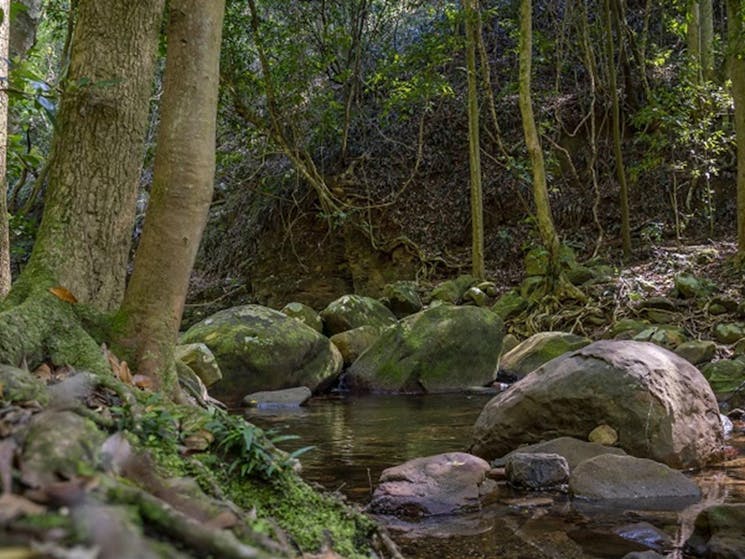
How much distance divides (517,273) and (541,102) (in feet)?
12.7

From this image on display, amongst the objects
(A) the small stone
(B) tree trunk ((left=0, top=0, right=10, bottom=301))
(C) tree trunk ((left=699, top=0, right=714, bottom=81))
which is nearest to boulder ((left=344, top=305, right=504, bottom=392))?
(A) the small stone

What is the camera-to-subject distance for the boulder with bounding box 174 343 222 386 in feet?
27.6

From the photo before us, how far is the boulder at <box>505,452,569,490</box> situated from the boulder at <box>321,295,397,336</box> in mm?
6859

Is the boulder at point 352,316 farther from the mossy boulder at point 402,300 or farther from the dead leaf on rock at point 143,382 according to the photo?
the dead leaf on rock at point 143,382

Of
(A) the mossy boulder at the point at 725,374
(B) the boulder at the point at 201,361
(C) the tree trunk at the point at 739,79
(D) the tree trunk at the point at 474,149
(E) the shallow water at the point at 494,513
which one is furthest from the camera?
(D) the tree trunk at the point at 474,149

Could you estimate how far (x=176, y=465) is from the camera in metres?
2.00

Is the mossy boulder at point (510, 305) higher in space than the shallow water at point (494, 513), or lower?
higher

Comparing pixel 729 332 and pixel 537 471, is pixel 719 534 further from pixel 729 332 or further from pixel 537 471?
pixel 729 332

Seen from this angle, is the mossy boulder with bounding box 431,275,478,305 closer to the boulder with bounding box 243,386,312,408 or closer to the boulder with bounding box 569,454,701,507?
the boulder with bounding box 243,386,312,408

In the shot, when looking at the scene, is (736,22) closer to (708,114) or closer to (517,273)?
(708,114)

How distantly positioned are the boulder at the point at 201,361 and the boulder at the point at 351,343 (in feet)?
8.07

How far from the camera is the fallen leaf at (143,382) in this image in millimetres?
2888

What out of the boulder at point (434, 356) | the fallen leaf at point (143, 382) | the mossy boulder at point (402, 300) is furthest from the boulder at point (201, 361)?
the fallen leaf at point (143, 382)

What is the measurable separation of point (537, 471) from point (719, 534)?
1388mm
